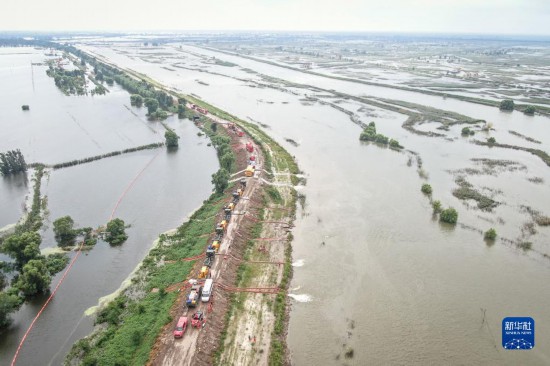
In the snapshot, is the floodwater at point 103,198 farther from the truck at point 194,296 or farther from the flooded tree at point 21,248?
the truck at point 194,296

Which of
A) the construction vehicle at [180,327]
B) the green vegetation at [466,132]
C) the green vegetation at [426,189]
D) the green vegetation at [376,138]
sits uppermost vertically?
the green vegetation at [466,132]

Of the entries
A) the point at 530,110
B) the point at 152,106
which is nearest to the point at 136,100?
the point at 152,106

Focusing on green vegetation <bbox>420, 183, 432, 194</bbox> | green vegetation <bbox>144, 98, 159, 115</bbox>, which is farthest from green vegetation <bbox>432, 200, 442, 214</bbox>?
green vegetation <bbox>144, 98, 159, 115</bbox>

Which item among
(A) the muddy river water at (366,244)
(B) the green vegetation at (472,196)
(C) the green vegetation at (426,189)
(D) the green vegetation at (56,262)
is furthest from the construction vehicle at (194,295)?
(B) the green vegetation at (472,196)

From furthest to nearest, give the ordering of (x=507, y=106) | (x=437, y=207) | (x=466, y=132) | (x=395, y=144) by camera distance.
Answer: (x=507, y=106) < (x=466, y=132) < (x=395, y=144) < (x=437, y=207)

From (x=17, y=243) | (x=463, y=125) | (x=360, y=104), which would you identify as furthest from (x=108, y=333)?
(x=360, y=104)

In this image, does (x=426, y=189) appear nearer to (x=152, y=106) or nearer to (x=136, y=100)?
(x=152, y=106)

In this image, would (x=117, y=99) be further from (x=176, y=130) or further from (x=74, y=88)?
(x=176, y=130)
